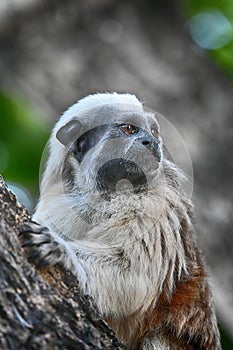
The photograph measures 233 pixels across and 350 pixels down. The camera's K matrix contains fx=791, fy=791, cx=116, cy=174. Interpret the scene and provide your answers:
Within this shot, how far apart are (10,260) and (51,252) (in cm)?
54

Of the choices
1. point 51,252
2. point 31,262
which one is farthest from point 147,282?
point 31,262

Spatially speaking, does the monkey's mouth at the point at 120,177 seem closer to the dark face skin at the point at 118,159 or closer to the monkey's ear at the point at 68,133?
the dark face skin at the point at 118,159

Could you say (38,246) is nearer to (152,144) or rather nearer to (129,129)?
(152,144)

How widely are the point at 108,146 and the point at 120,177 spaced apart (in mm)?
246

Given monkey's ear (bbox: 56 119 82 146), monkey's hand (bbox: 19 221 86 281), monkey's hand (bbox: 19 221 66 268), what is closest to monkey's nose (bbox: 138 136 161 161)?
monkey's ear (bbox: 56 119 82 146)

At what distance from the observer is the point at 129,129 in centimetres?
507

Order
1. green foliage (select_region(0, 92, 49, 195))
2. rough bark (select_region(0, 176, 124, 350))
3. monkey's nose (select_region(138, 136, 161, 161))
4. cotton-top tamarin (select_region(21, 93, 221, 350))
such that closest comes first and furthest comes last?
rough bark (select_region(0, 176, 124, 350))
cotton-top tamarin (select_region(21, 93, 221, 350))
monkey's nose (select_region(138, 136, 161, 161))
green foliage (select_region(0, 92, 49, 195))

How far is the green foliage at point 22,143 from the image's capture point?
7523 mm

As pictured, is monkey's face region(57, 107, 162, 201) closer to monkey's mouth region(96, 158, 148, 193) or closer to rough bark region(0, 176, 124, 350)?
monkey's mouth region(96, 158, 148, 193)

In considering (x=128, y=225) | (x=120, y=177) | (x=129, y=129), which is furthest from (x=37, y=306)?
(x=129, y=129)

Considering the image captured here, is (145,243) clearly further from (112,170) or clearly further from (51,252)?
(51,252)

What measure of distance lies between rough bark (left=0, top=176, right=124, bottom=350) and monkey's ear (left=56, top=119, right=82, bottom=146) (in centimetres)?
168

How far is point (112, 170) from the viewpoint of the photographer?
490 centimetres

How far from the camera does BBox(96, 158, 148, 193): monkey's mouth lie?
4816 mm
